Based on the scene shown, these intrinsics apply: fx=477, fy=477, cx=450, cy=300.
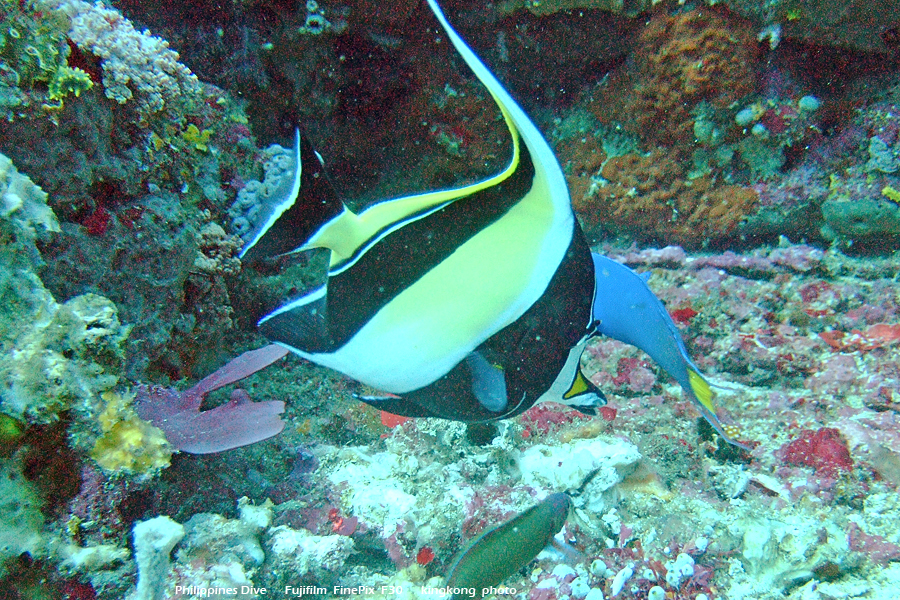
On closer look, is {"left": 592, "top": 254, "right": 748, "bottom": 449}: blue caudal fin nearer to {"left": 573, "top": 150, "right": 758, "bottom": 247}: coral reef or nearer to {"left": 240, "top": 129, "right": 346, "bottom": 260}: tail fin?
{"left": 240, "top": 129, "right": 346, "bottom": 260}: tail fin

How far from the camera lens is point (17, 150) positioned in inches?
60.7

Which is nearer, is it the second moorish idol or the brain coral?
the second moorish idol

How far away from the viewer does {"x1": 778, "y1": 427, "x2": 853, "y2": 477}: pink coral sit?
228 cm

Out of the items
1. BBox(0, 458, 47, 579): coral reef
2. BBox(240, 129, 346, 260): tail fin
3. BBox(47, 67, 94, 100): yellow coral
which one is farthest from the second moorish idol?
BBox(47, 67, 94, 100): yellow coral

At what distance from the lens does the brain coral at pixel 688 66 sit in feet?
10.3

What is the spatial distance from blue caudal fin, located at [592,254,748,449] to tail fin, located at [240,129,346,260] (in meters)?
0.78

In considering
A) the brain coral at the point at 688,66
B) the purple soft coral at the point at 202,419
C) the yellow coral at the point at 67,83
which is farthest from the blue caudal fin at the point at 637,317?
the brain coral at the point at 688,66

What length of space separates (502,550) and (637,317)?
942mm

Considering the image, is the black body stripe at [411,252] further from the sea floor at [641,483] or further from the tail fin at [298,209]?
the sea floor at [641,483]

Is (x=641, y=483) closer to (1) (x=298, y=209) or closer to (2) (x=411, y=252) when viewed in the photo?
(2) (x=411, y=252)

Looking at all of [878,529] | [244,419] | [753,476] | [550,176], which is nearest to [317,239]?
[550,176]

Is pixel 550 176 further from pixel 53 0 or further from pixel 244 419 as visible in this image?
pixel 53 0

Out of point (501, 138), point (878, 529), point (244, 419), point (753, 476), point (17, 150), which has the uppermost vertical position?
point (17, 150)

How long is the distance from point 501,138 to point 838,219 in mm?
2493
